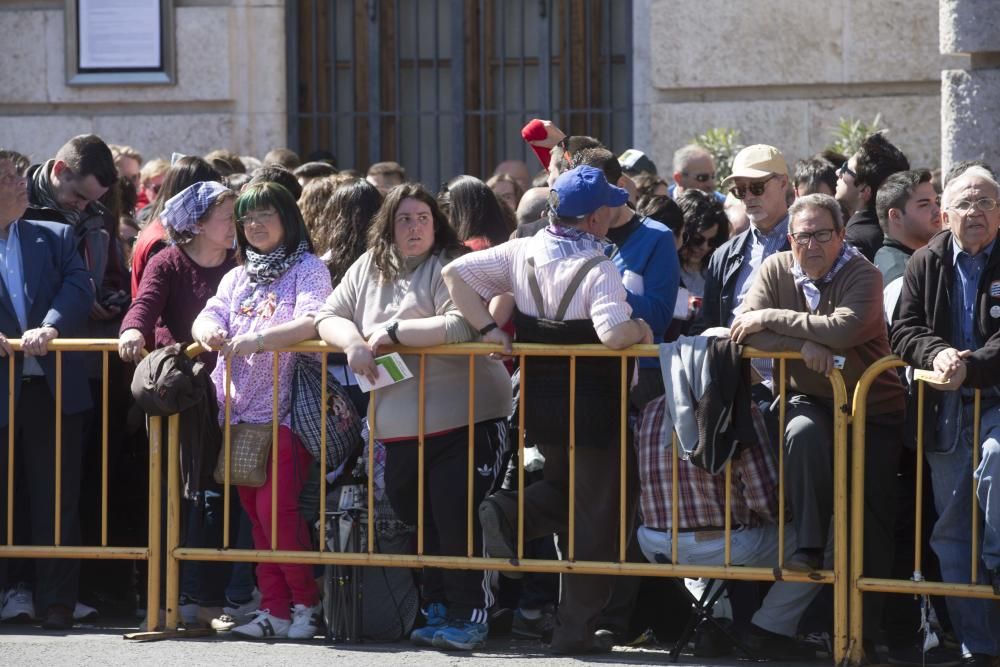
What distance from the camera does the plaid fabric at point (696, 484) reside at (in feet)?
20.4

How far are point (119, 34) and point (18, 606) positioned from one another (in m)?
6.11

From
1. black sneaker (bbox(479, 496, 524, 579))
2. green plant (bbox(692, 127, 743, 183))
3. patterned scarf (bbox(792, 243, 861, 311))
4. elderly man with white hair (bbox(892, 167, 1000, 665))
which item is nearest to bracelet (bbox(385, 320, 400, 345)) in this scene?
black sneaker (bbox(479, 496, 524, 579))

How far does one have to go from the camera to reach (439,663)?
6.24 m

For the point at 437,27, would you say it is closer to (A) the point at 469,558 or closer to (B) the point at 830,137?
(B) the point at 830,137

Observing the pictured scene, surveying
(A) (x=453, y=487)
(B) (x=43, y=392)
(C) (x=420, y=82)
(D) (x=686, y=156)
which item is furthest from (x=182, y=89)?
(A) (x=453, y=487)

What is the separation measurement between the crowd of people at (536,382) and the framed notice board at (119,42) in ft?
15.5

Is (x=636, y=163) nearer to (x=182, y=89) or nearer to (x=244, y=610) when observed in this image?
(x=244, y=610)

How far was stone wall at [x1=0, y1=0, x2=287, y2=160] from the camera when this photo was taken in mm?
12117

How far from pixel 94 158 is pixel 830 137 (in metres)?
5.59

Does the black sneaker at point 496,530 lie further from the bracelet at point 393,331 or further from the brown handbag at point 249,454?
the brown handbag at point 249,454

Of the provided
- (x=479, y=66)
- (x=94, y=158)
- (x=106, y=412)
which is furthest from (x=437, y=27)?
(x=106, y=412)

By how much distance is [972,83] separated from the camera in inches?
379

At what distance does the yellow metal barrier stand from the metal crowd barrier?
6cm

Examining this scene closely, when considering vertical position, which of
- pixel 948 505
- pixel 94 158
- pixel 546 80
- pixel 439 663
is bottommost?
pixel 439 663
